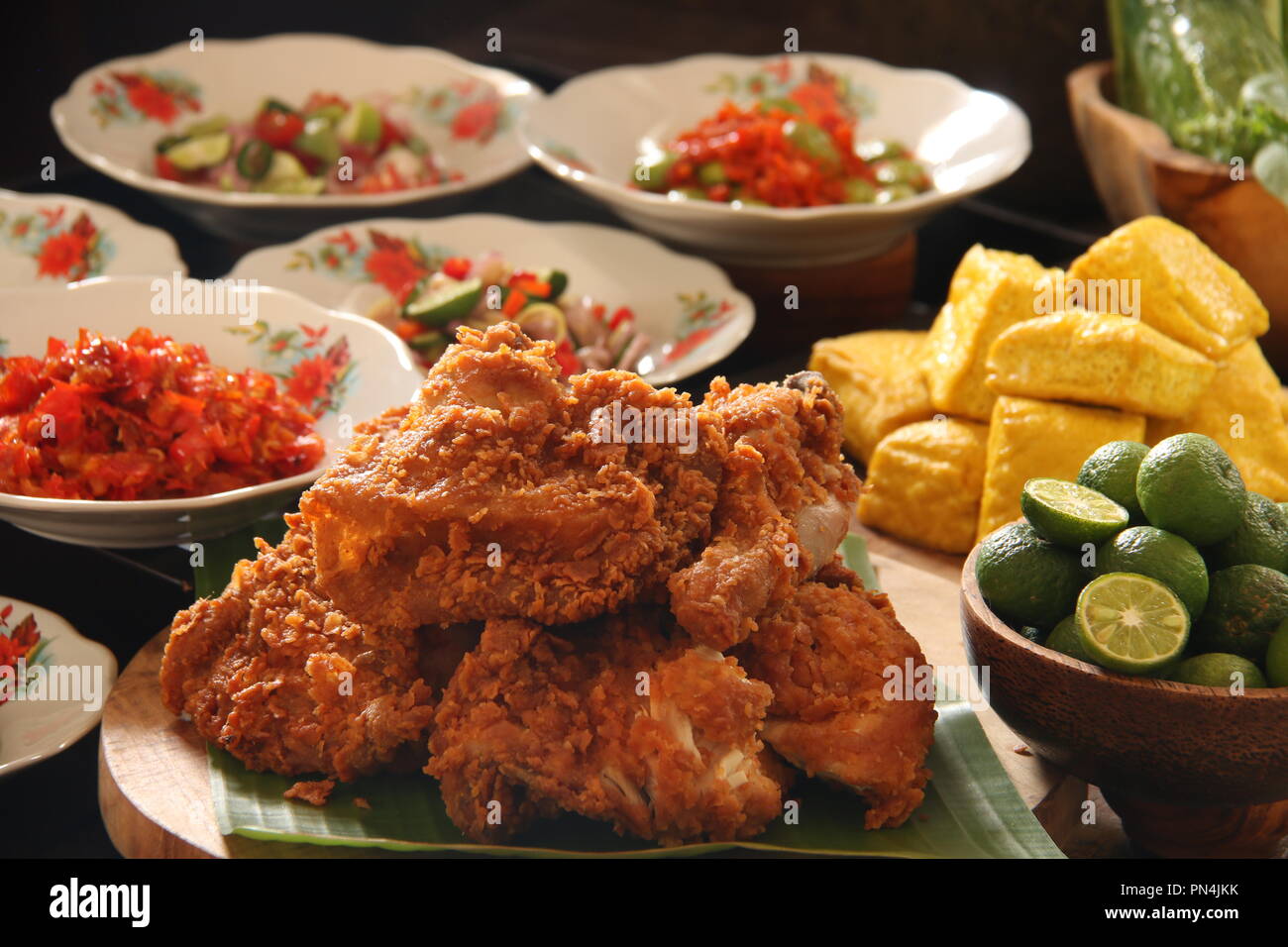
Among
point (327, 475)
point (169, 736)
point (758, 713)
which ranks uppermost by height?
point (327, 475)

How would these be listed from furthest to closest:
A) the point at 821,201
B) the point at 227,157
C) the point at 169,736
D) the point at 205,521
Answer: the point at 227,157 → the point at 821,201 → the point at 205,521 → the point at 169,736

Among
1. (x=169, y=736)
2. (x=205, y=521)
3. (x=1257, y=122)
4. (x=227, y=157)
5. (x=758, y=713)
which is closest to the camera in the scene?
(x=758, y=713)

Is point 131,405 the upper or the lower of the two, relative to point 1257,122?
lower

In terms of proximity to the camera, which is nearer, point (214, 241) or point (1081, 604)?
point (1081, 604)

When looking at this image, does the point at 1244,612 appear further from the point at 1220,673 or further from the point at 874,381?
the point at 874,381

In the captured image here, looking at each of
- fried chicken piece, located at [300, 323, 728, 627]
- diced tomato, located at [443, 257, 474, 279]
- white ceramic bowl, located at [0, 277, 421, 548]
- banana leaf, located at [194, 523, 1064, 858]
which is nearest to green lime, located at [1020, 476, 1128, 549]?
banana leaf, located at [194, 523, 1064, 858]

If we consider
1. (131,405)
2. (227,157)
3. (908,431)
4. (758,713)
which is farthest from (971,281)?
(227,157)

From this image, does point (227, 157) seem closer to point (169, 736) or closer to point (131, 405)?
point (131, 405)
